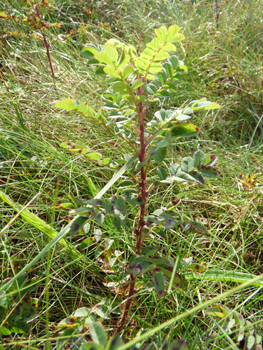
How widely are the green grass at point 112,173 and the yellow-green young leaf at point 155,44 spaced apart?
1.38ft

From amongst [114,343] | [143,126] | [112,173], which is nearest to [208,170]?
[143,126]

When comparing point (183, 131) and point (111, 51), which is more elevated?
point (111, 51)

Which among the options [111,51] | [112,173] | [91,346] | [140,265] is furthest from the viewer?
[112,173]

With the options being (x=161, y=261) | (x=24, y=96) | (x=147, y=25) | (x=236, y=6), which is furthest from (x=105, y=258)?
(x=236, y=6)

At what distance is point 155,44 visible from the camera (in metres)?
0.68

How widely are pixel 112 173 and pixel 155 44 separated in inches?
34.5

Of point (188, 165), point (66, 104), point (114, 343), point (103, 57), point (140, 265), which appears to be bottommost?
point (140, 265)

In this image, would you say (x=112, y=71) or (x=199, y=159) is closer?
(x=112, y=71)

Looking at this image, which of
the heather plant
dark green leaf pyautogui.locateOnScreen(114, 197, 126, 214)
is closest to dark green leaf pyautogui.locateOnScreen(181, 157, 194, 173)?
the heather plant

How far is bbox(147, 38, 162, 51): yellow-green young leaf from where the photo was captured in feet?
2.22

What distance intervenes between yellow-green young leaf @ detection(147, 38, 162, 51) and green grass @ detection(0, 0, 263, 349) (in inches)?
16.5

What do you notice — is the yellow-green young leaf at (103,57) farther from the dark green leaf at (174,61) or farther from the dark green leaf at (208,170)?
the dark green leaf at (208,170)

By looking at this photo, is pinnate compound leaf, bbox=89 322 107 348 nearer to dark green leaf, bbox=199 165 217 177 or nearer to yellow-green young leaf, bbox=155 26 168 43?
dark green leaf, bbox=199 165 217 177

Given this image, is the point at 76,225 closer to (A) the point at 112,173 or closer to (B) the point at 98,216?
(B) the point at 98,216
